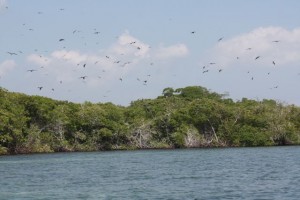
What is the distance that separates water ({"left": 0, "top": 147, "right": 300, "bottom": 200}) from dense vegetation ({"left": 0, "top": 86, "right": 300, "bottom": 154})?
3163 centimetres

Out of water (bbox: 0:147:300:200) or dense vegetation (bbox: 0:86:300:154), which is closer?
water (bbox: 0:147:300:200)

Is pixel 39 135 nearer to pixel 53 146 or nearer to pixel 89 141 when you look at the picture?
pixel 53 146

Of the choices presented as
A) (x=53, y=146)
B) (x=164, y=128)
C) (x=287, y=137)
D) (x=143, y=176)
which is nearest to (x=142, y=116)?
(x=164, y=128)

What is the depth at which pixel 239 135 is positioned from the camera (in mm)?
98688

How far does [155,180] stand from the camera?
42.7 meters

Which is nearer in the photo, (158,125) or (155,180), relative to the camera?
(155,180)

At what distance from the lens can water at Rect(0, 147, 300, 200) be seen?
3484 centimetres

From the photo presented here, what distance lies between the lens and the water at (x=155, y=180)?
3484 centimetres

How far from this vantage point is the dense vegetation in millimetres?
90938

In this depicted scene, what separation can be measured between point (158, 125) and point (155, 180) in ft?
195

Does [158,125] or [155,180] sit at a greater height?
[158,125]

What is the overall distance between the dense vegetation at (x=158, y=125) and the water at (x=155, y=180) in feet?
104

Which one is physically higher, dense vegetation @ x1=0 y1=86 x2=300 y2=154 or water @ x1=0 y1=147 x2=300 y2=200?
dense vegetation @ x1=0 y1=86 x2=300 y2=154

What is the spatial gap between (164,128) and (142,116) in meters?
4.60
